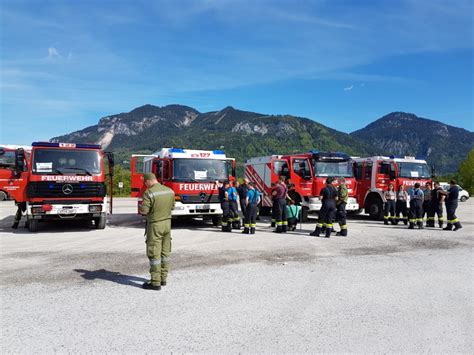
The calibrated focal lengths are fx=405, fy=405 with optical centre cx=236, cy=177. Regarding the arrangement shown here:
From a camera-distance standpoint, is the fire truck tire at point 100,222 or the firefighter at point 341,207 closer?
the firefighter at point 341,207

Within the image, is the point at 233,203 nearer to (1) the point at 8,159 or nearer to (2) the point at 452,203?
(2) the point at 452,203

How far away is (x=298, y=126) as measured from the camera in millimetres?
180875

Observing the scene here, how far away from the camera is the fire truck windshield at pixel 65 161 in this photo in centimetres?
1096

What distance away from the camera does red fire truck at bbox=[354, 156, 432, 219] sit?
15078 millimetres

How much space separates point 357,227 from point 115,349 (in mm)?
10859

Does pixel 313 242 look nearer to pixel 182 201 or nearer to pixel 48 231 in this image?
pixel 182 201

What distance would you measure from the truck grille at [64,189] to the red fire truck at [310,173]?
630 centimetres

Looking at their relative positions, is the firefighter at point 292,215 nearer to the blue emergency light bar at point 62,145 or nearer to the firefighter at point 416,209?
the firefighter at point 416,209

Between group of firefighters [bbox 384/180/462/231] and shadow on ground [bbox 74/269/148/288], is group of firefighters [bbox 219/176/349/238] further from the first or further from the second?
shadow on ground [bbox 74/269/148/288]

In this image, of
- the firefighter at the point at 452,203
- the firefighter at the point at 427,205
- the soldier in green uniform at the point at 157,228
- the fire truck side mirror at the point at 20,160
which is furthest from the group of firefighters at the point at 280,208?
the soldier in green uniform at the point at 157,228

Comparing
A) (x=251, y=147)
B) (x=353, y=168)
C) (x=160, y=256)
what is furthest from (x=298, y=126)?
(x=160, y=256)

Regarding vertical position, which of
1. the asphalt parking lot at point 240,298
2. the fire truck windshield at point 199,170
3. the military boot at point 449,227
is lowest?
the asphalt parking lot at point 240,298

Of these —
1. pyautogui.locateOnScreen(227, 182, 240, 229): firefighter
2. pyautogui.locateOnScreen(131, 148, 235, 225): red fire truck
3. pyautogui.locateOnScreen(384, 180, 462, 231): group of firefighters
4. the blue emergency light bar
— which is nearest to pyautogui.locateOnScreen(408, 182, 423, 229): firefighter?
pyautogui.locateOnScreen(384, 180, 462, 231): group of firefighters

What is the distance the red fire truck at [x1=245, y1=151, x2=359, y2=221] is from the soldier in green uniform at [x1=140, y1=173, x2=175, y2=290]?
836 cm
